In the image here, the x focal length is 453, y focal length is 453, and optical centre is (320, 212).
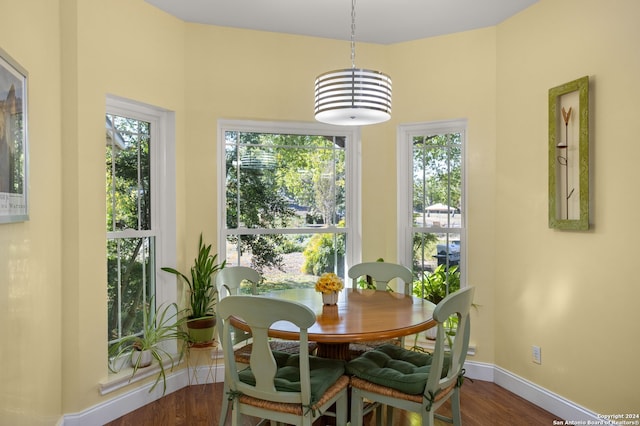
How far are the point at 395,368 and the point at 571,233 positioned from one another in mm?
1467

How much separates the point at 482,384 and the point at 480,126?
199 centimetres

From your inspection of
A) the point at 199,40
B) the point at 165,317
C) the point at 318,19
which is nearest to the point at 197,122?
the point at 199,40

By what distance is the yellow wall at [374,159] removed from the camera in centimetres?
239

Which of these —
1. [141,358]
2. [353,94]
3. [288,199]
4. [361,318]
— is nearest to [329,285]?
[361,318]

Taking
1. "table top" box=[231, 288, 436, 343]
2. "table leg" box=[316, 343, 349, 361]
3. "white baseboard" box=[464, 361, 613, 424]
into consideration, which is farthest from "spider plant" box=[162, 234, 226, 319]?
"white baseboard" box=[464, 361, 613, 424]

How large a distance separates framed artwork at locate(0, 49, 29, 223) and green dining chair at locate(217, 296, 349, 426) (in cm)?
97

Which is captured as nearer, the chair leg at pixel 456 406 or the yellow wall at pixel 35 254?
the yellow wall at pixel 35 254

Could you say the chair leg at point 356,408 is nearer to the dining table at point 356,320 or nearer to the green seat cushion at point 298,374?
the green seat cushion at point 298,374

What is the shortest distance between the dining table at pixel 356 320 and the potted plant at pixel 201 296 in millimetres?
644

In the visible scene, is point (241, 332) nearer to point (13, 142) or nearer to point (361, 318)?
point (361, 318)

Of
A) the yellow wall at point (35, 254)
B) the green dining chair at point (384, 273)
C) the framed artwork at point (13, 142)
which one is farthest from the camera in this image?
the green dining chair at point (384, 273)

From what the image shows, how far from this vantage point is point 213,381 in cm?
351

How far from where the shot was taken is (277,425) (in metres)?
2.62

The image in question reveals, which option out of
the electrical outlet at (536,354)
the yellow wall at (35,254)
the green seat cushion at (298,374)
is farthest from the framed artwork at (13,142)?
the electrical outlet at (536,354)
